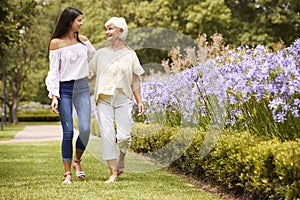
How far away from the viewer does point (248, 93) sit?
5.25m

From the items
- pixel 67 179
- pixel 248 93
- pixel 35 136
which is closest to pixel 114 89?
pixel 67 179

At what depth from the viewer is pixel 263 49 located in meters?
5.91

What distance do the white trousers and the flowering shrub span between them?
92cm

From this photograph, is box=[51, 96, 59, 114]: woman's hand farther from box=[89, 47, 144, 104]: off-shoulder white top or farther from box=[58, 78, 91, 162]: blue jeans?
box=[89, 47, 144, 104]: off-shoulder white top

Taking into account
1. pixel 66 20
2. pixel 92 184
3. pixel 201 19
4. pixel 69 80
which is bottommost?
pixel 92 184

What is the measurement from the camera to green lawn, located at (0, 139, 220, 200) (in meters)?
5.44

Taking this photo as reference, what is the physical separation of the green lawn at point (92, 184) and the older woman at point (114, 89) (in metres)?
0.42

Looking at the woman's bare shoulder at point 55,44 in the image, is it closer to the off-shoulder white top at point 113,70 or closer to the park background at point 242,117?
the off-shoulder white top at point 113,70

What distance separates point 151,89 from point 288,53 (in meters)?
5.18

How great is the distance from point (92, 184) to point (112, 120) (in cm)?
72

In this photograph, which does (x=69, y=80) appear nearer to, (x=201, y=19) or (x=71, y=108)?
(x=71, y=108)

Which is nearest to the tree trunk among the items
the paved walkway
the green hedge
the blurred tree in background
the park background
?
the blurred tree in background

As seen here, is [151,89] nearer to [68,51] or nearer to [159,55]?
[68,51]

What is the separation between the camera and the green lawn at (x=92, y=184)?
214 inches
